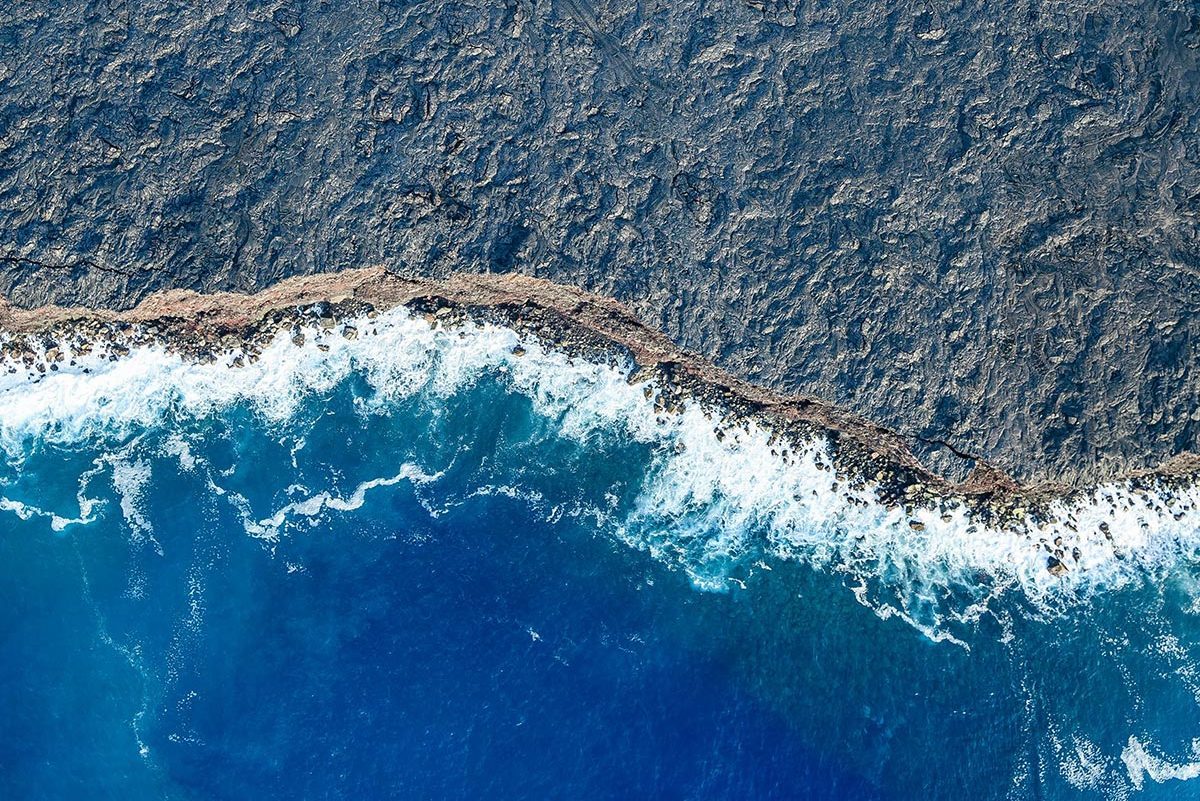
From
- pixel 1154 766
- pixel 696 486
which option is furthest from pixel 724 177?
pixel 1154 766

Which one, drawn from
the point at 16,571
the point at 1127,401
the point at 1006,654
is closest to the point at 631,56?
the point at 1127,401

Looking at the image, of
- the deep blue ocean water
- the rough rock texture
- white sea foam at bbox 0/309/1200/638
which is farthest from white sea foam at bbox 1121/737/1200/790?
the rough rock texture

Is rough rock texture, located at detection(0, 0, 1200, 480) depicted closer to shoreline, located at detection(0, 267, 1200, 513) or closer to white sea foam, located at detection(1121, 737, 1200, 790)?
shoreline, located at detection(0, 267, 1200, 513)

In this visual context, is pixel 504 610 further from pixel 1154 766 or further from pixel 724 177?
pixel 1154 766

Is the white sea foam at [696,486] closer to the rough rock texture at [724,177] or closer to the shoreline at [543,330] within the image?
the shoreline at [543,330]

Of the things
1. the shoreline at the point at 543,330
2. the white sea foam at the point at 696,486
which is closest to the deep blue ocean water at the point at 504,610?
the white sea foam at the point at 696,486

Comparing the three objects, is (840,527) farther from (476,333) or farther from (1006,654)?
(476,333)
